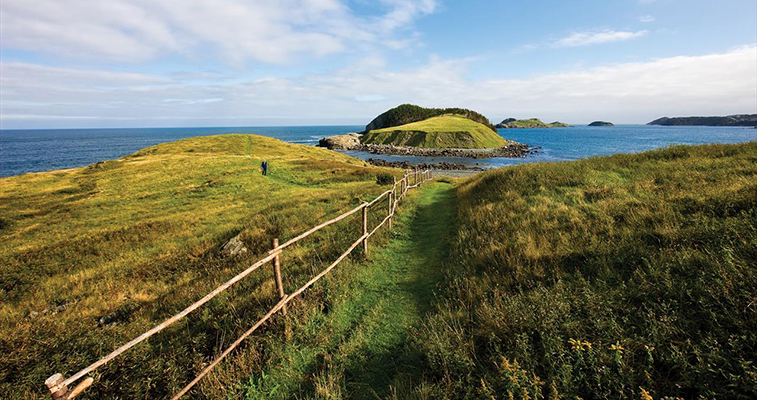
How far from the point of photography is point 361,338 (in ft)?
17.9

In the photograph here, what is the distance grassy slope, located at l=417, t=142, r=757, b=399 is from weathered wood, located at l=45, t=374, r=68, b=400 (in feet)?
13.5

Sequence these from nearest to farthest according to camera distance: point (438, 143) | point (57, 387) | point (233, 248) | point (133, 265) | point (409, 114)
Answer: point (57, 387), point (133, 265), point (233, 248), point (438, 143), point (409, 114)

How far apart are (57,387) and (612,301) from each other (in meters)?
7.00

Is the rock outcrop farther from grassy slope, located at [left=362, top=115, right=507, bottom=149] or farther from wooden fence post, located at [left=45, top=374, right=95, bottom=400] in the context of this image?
wooden fence post, located at [left=45, top=374, right=95, bottom=400]

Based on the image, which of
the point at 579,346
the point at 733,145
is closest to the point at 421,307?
the point at 579,346

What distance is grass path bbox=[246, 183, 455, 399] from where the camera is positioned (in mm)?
4395

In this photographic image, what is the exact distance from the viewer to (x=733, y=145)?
13.2 meters

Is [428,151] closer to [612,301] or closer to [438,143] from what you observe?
[438,143]

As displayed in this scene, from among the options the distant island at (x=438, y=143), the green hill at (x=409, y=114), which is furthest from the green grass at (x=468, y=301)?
the green hill at (x=409, y=114)

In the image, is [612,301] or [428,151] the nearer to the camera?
[612,301]

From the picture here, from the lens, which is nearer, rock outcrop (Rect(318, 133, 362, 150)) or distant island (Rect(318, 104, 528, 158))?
distant island (Rect(318, 104, 528, 158))

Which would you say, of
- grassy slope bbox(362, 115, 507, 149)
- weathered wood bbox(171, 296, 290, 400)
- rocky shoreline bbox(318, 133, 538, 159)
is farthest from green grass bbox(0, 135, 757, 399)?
grassy slope bbox(362, 115, 507, 149)

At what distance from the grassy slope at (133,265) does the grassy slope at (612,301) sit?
13.4 ft

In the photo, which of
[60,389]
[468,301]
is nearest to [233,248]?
[60,389]
